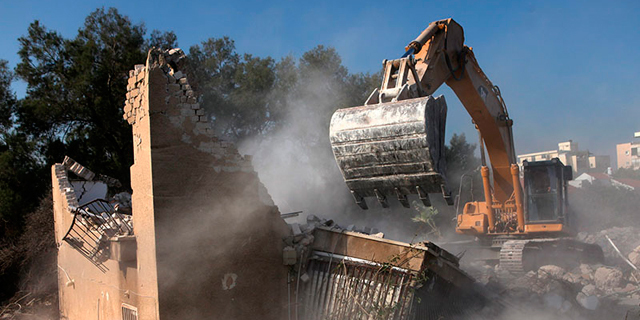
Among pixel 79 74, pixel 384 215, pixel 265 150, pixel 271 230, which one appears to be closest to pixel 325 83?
pixel 265 150

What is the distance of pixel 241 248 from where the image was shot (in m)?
7.54

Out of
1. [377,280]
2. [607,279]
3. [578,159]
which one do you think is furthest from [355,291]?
[578,159]

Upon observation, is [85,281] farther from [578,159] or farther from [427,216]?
[578,159]

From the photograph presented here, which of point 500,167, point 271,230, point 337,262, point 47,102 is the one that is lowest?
point 337,262

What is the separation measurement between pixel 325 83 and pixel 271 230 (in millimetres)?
18796

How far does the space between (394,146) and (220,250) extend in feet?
10.4

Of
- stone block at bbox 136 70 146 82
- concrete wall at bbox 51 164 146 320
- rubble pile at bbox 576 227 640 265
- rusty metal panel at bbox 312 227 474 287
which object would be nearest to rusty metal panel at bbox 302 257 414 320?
rusty metal panel at bbox 312 227 474 287

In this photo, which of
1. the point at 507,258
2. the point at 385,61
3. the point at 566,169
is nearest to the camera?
the point at 385,61

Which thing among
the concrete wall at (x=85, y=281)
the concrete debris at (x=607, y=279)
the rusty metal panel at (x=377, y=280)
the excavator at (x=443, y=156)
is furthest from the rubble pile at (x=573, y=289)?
the concrete wall at (x=85, y=281)

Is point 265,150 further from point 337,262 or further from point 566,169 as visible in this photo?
point 337,262

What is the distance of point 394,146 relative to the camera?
5398mm

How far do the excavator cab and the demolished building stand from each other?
4.78 meters

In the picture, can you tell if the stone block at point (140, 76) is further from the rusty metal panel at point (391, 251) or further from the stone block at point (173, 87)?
the rusty metal panel at point (391, 251)

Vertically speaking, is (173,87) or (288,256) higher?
(173,87)
